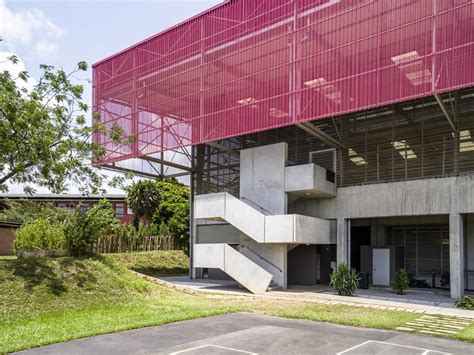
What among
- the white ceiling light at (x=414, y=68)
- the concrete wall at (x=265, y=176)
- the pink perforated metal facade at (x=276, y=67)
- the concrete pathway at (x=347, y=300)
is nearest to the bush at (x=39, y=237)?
the concrete pathway at (x=347, y=300)

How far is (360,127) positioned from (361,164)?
7.24 feet

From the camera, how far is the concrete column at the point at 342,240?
2609 centimetres

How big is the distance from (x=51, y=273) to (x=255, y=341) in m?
9.79

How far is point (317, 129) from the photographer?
983 inches

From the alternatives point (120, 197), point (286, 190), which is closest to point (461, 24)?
point (286, 190)

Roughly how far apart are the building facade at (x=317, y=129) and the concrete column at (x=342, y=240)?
61mm

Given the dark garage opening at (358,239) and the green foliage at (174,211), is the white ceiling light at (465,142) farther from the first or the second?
the green foliage at (174,211)

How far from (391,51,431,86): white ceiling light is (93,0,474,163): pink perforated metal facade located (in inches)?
1.7

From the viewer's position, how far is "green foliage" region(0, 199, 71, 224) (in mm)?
27997

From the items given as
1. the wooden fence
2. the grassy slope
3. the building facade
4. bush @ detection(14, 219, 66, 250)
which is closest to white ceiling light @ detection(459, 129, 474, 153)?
the building facade

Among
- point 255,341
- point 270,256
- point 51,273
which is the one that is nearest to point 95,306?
point 51,273

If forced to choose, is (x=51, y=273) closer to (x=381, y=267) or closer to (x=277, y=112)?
(x=277, y=112)

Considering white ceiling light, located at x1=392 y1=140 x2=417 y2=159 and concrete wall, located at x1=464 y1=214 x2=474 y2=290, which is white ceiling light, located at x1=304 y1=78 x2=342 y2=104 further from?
concrete wall, located at x1=464 y1=214 x2=474 y2=290

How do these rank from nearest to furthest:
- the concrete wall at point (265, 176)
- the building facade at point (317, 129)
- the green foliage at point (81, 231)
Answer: the green foliage at point (81, 231) < the building facade at point (317, 129) < the concrete wall at point (265, 176)
